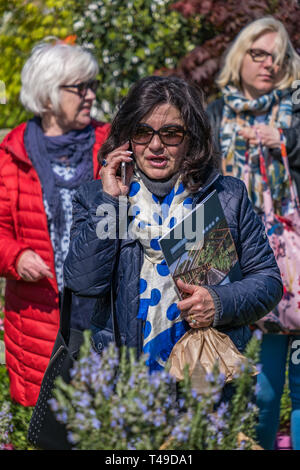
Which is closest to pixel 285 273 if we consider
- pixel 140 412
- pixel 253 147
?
pixel 253 147

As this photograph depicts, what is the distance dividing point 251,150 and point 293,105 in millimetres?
355

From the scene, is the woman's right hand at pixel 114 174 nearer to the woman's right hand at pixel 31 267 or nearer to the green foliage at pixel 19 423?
the woman's right hand at pixel 31 267

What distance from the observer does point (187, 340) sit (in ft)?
8.71

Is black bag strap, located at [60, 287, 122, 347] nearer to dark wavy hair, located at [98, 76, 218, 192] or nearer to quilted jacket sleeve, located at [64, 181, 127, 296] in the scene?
quilted jacket sleeve, located at [64, 181, 127, 296]

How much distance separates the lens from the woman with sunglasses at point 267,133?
3.96m

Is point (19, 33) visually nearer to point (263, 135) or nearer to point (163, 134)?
point (263, 135)

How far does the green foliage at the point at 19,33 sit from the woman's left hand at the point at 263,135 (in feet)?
9.53

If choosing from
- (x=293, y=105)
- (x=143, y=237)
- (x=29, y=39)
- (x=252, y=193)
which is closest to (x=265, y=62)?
(x=293, y=105)

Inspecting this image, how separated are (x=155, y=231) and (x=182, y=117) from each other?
1.47 ft

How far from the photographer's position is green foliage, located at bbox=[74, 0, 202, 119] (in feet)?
20.0

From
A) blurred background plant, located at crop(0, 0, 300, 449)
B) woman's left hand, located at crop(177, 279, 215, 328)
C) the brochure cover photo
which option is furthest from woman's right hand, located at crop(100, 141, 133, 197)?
blurred background plant, located at crop(0, 0, 300, 449)

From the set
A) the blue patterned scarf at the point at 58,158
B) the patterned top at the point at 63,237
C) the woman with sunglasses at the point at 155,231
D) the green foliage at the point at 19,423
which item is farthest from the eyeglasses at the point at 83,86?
the green foliage at the point at 19,423
